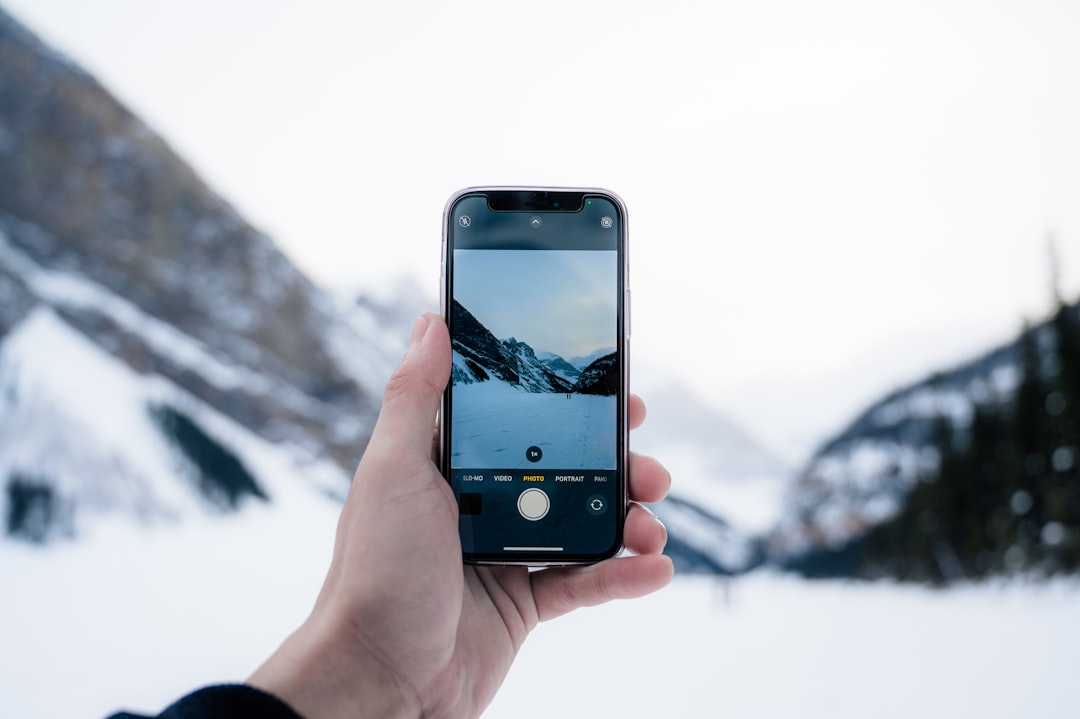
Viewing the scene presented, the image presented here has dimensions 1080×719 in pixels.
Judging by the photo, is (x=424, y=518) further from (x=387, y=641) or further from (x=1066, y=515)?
(x=1066, y=515)

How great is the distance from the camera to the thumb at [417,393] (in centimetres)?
67

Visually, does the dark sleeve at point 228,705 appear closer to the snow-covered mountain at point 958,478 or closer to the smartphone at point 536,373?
the smartphone at point 536,373

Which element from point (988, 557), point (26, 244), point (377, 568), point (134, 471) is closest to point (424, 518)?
point (377, 568)

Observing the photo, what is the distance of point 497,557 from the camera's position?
712mm

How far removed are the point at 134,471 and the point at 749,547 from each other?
5.17 ft

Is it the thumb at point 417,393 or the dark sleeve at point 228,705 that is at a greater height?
the thumb at point 417,393

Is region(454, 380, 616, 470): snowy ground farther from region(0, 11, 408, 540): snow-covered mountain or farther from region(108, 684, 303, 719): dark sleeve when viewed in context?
region(0, 11, 408, 540): snow-covered mountain

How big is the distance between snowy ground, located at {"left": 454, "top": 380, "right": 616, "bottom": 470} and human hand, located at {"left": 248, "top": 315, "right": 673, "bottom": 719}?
44 millimetres

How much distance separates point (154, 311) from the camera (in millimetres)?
2168

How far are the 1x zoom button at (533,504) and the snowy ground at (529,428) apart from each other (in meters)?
0.03

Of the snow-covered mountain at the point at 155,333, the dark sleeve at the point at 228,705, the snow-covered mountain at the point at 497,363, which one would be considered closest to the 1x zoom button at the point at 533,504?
the snow-covered mountain at the point at 497,363

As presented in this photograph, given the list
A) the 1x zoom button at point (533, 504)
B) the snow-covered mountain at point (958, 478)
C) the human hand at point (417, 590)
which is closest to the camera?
the human hand at point (417, 590)

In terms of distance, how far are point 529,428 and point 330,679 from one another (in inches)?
11.6

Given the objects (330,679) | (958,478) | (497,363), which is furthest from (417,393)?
(958,478)
